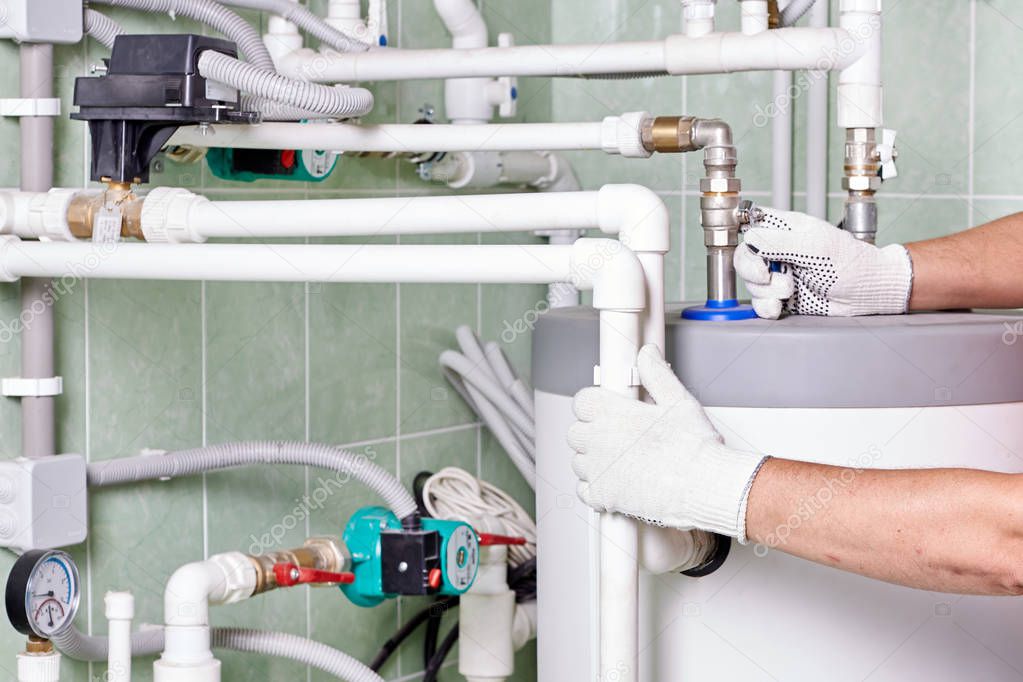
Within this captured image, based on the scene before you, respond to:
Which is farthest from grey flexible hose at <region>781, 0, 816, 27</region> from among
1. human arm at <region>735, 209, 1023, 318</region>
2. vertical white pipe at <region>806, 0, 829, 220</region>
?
vertical white pipe at <region>806, 0, 829, 220</region>

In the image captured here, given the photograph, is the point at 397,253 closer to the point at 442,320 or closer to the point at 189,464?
the point at 189,464

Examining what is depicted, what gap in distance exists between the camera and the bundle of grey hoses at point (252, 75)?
94 cm

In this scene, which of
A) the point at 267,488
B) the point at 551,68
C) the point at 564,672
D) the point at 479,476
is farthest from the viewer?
the point at 479,476

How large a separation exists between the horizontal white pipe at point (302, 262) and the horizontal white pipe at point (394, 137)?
15 centimetres

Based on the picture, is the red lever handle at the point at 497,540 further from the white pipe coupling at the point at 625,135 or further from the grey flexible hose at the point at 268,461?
the white pipe coupling at the point at 625,135

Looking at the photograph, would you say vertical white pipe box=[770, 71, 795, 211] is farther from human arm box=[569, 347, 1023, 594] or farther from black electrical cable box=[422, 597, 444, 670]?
human arm box=[569, 347, 1023, 594]

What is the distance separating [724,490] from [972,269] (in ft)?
1.51

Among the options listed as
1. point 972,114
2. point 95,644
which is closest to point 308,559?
point 95,644

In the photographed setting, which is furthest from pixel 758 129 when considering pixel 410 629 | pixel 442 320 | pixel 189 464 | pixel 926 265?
pixel 189 464

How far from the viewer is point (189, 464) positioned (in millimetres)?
1198

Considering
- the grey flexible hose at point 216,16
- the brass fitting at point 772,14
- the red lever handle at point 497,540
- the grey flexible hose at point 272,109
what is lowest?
the red lever handle at point 497,540

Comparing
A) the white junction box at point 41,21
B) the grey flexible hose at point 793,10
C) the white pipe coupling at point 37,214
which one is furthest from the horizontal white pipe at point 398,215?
the grey flexible hose at point 793,10

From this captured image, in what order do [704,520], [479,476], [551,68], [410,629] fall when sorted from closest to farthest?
[704,520] → [551,68] → [410,629] → [479,476]

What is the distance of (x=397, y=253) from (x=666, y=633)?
0.37 metres
